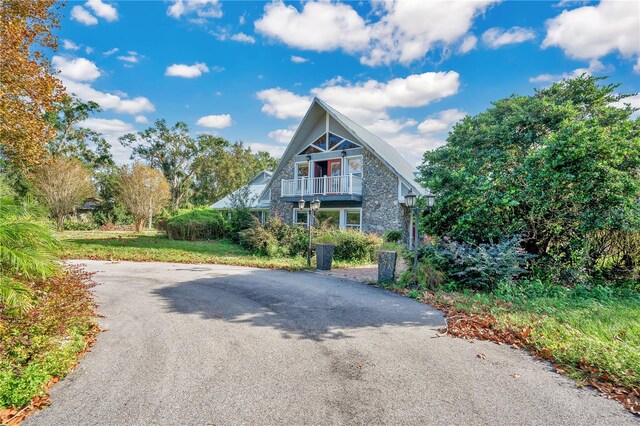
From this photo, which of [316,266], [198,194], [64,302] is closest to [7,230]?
[64,302]

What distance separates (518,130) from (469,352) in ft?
25.4

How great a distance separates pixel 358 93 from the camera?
1341cm

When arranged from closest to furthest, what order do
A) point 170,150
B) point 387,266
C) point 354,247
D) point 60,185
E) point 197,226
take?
point 387,266
point 354,247
point 197,226
point 60,185
point 170,150

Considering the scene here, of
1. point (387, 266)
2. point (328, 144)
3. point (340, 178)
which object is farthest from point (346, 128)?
A: point (387, 266)

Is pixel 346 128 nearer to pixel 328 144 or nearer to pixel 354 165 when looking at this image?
pixel 328 144

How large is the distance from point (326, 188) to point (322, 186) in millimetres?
402

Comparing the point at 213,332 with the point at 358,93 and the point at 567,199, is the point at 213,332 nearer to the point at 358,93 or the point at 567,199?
the point at 567,199

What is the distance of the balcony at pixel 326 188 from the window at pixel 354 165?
525 millimetres

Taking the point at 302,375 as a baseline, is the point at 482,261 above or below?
above

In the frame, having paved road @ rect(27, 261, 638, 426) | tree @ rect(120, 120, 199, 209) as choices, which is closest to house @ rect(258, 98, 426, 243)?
paved road @ rect(27, 261, 638, 426)

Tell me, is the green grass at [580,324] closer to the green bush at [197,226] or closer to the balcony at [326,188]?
the balcony at [326,188]

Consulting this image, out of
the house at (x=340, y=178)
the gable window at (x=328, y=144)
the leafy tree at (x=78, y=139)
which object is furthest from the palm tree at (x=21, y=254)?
the leafy tree at (x=78, y=139)

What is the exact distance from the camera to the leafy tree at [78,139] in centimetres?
2888

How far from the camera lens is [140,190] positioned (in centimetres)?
2536
